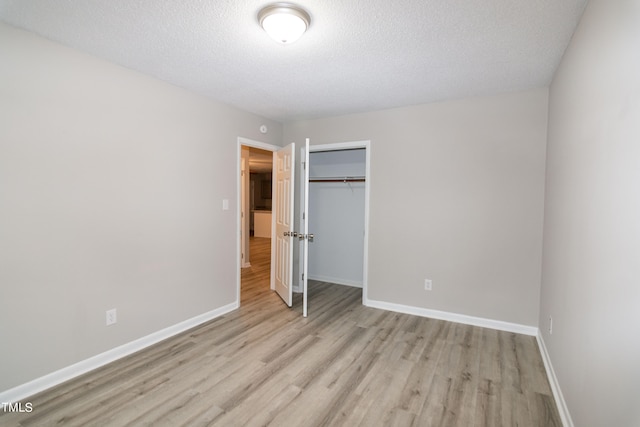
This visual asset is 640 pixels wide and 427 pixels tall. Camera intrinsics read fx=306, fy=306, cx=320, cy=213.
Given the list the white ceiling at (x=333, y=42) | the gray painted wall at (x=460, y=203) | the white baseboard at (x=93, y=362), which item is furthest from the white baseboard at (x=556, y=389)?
the white baseboard at (x=93, y=362)

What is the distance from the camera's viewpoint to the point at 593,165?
1571 mm

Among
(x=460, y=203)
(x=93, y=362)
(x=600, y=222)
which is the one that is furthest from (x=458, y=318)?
(x=93, y=362)

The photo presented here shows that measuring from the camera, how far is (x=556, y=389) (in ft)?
6.89

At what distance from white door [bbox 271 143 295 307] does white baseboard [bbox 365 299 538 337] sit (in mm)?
1116

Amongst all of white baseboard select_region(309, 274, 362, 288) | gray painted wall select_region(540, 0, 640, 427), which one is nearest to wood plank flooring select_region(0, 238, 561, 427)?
gray painted wall select_region(540, 0, 640, 427)

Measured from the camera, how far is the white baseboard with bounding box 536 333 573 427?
183 cm

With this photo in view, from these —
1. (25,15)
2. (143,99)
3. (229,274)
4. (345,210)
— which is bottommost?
(229,274)

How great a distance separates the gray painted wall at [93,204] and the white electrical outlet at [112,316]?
4 centimetres

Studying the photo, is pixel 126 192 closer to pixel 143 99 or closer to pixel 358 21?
pixel 143 99

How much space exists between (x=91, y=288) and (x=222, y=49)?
210 cm

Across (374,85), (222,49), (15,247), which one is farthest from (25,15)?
(374,85)

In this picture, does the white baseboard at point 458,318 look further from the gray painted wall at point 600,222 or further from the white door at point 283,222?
the white door at point 283,222

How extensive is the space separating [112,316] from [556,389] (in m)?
3.40

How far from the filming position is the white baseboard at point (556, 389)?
1.83 metres
